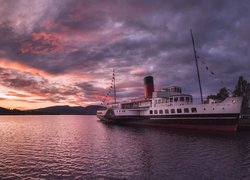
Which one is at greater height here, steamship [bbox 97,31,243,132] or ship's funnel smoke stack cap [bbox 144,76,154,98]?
ship's funnel smoke stack cap [bbox 144,76,154,98]

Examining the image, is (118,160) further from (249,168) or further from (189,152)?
(249,168)

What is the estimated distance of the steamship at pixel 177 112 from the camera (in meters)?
41.2

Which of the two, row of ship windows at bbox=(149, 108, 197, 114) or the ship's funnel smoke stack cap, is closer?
row of ship windows at bbox=(149, 108, 197, 114)

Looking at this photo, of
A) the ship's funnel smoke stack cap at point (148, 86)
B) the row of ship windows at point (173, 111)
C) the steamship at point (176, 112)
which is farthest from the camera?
the ship's funnel smoke stack cap at point (148, 86)

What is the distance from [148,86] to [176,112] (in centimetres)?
1769

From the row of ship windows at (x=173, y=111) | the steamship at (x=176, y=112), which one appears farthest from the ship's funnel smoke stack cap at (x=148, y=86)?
the row of ship windows at (x=173, y=111)

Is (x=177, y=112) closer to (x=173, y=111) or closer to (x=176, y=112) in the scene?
(x=176, y=112)

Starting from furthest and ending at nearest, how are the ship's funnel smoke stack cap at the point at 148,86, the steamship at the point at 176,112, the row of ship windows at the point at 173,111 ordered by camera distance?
the ship's funnel smoke stack cap at the point at 148,86, the row of ship windows at the point at 173,111, the steamship at the point at 176,112

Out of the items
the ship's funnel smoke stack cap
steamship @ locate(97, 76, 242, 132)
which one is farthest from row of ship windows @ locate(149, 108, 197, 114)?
the ship's funnel smoke stack cap

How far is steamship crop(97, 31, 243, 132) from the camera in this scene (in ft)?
135

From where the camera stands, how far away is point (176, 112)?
50.5 metres

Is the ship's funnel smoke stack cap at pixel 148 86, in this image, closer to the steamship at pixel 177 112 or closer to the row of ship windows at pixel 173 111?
the steamship at pixel 177 112

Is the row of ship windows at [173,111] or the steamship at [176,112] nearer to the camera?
the steamship at [176,112]

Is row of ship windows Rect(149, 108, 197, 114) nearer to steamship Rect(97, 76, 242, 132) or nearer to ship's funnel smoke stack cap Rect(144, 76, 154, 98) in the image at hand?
steamship Rect(97, 76, 242, 132)
